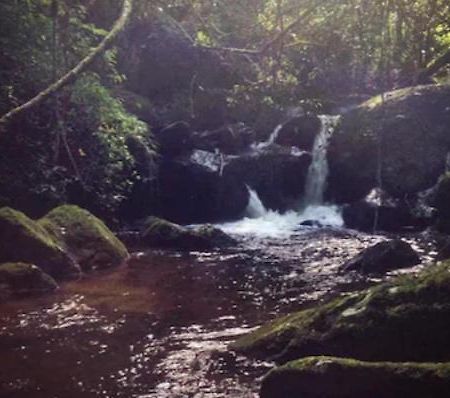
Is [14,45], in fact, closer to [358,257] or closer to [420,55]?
[358,257]

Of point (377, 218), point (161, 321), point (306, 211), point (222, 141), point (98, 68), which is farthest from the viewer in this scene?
point (222, 141)

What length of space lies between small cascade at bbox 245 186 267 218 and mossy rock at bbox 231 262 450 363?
1377 centimetres

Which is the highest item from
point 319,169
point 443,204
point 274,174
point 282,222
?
point 319,169

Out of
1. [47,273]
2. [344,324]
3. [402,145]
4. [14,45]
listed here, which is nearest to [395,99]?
[402,145]

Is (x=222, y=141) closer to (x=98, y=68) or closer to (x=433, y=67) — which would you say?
(x=98, y=68)

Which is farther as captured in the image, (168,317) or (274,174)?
(274,174)

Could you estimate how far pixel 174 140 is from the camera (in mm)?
22781

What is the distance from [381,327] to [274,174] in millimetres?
15871

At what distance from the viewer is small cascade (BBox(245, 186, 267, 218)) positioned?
2214 cm

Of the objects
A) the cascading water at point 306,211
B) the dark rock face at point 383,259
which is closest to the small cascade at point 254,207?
the cascading water at point 306,211

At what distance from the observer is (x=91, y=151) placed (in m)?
17.5

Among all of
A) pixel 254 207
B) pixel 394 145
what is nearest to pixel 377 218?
pixel 394 145

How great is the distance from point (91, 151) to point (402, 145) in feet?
34.0

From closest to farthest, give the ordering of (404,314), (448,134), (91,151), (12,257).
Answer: (404,314) < (12,257) < (91,151) < (448,134)
